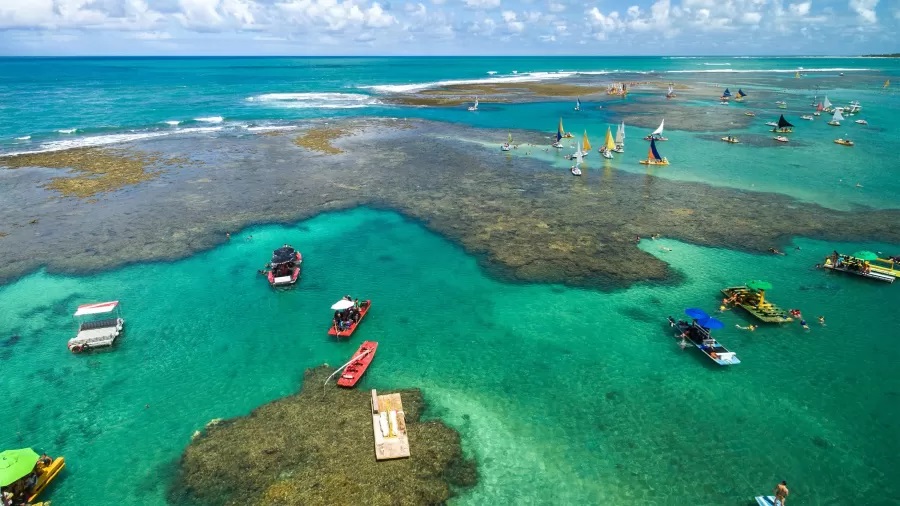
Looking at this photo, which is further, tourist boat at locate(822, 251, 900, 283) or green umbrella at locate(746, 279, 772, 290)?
tourist boat at locate(822, 251, 900, 283)

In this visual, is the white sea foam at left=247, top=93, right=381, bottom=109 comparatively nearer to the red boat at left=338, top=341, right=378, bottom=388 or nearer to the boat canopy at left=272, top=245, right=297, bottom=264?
the boat canopy at left=272, top=245, right=297, bottom=264

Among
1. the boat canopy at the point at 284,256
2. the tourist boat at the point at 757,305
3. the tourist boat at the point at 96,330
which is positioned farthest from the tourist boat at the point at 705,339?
the tourist boat at the point at 96,330

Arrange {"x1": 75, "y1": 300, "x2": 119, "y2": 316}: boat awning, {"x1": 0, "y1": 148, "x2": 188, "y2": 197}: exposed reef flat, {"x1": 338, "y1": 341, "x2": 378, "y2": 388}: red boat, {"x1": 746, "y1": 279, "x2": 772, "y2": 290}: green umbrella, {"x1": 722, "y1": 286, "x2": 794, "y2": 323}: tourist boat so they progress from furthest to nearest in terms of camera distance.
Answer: {"x1": 0, "y1": 148, "x2": 188, "y2": 197}: exposed reef flat → {"x1": 746, "y1": 279, "x2": 772, "y2": 290}: green umbrella → {"x1": 722, "y1": 286, "x2": 794, "y2": 323}: tourist boat → {"x1": 75, "y1": 300, "x2": 119, "y2": 316}: boat awning → {"x1": 338, "y1": 341, "x2": 378, "y2": 388}: red boat

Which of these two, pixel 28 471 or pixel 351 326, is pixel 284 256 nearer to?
pixel 351 326

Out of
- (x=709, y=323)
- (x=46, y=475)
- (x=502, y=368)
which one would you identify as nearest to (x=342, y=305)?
(x=502, y=368)

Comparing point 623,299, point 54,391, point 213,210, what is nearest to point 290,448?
point 54,391

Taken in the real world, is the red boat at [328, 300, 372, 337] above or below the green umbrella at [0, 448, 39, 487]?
below

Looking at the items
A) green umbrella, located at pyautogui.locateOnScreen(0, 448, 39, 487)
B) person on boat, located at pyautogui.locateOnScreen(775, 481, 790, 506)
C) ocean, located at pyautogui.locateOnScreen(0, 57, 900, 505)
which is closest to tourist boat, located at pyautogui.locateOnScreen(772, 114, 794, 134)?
ocean, located at pyautogui.locateOnScreen(0, 57, 900, 505)

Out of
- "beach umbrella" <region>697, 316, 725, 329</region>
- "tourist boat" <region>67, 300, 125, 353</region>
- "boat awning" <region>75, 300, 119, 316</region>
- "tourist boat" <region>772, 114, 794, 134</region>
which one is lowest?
"beach umbrella" <region>697, 316, 725, 329</region>
